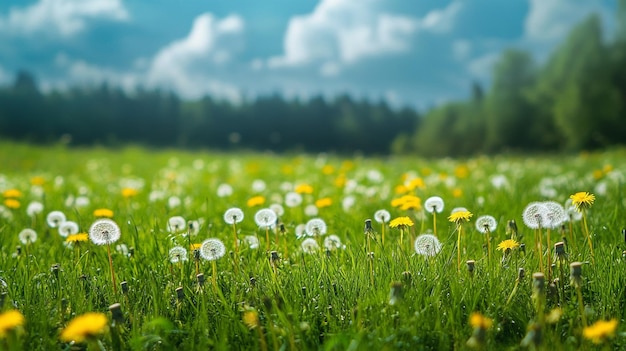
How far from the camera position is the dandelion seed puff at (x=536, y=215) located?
1.98 metres

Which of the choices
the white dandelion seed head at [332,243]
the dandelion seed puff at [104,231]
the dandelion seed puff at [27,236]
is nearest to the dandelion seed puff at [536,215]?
the white dandelion seed head at [332,243]

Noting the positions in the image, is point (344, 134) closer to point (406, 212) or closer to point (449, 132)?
point (449, 132)

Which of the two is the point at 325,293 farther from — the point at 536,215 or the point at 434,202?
the point at 536,215

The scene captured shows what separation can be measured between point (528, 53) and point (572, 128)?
15.2m

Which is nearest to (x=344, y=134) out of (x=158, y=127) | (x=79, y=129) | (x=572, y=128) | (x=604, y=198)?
(x=158, y=127)

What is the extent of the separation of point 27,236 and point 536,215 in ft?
7.73

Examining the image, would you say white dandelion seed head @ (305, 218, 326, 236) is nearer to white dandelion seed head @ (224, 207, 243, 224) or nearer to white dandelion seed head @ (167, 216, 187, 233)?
white dandelion seed head @ (224, 207, 243, 224)

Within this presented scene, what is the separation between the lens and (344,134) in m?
72.4

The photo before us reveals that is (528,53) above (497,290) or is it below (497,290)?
above

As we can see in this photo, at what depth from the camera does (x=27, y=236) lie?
2.72 m

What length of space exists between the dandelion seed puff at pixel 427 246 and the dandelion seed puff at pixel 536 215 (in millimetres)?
335

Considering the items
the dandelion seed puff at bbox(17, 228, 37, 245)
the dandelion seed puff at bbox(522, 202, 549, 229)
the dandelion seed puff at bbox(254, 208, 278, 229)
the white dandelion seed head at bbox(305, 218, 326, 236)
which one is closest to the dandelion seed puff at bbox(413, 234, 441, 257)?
the dandelion seed puff at bbox(522, 202, 549, 229)

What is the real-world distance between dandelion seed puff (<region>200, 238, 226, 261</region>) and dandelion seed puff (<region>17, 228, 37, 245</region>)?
1179 mm

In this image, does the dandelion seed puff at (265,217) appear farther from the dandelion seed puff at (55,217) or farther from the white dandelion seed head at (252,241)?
the dandelion seed puff at (55,217)
